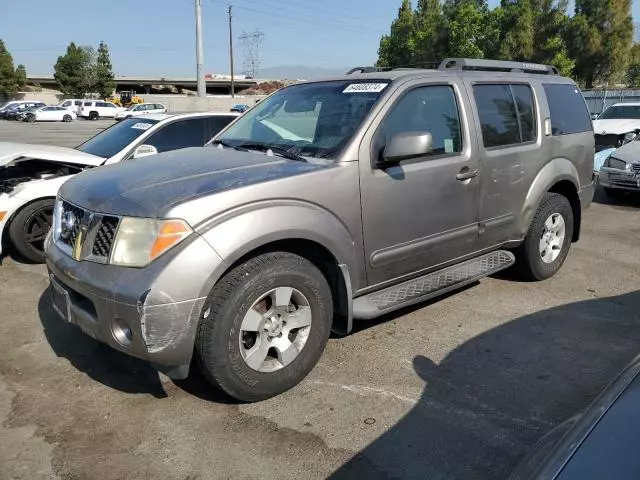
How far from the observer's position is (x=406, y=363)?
3680 mm

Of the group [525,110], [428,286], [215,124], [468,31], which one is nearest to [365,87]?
[428,286]

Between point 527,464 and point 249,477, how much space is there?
4.40 ft

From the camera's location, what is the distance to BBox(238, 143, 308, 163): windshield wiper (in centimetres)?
359

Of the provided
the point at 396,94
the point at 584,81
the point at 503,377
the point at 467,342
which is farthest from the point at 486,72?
the point at 584,81

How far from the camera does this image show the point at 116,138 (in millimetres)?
6828

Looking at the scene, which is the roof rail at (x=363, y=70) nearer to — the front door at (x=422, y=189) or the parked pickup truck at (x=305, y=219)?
the parked pickup truck at (x=305, y=219)

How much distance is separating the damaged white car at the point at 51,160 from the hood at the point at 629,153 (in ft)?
20.8

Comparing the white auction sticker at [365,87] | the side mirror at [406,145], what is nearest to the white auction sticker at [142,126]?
the white auction sticker at [365,87]

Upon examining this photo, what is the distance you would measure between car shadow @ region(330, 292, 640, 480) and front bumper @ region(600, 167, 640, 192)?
4.98 meters

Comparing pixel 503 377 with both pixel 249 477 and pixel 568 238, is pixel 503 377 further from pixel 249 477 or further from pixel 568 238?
pixel 568 238

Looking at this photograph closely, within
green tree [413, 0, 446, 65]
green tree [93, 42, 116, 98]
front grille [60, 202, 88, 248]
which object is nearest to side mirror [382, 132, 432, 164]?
front grille [60, 202, 88, 248]

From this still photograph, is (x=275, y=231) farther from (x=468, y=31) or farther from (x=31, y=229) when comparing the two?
(x=468, y=31)

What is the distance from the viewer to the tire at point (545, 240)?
4.92 metres

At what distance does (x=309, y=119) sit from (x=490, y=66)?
188 cm
